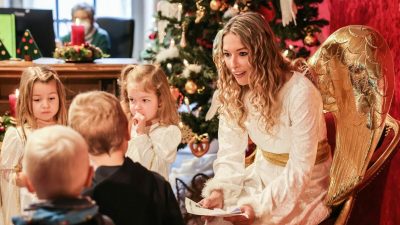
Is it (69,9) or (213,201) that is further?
(69,9)

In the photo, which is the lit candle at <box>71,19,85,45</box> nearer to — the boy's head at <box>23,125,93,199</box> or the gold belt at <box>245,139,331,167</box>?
the gold belt at <box>245,139,331,167</box>

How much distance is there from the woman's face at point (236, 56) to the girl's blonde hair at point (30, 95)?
69 cm

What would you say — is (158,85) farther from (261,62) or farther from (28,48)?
(28,48)

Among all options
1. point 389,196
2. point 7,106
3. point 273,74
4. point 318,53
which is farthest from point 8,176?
point 389,196

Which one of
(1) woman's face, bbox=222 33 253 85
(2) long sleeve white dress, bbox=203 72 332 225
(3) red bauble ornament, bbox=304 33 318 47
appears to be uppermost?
(1) woman's face, bbox=222 33 253 85

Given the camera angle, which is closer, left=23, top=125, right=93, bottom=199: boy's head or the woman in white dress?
left=23, top=125, right=93, bottom=199: boy's head

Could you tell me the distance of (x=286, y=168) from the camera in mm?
2438

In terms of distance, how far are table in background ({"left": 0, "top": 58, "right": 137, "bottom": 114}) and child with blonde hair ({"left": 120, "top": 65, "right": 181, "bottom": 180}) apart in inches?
28.6

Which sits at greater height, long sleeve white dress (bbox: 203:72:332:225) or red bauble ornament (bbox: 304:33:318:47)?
red bauble ornament (bbox: 304:33:318:47)

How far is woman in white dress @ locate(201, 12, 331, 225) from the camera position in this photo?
2.40 metres

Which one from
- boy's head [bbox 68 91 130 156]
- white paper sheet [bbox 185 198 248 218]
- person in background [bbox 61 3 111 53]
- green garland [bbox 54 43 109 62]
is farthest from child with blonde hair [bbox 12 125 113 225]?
person in background [bbox 61 3 111 53]

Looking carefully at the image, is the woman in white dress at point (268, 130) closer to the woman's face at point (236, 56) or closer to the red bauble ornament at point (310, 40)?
the woman's face at point (236, 56)

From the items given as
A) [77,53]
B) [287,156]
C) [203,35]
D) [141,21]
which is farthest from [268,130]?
[141,21]

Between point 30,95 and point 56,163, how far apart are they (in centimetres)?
112
